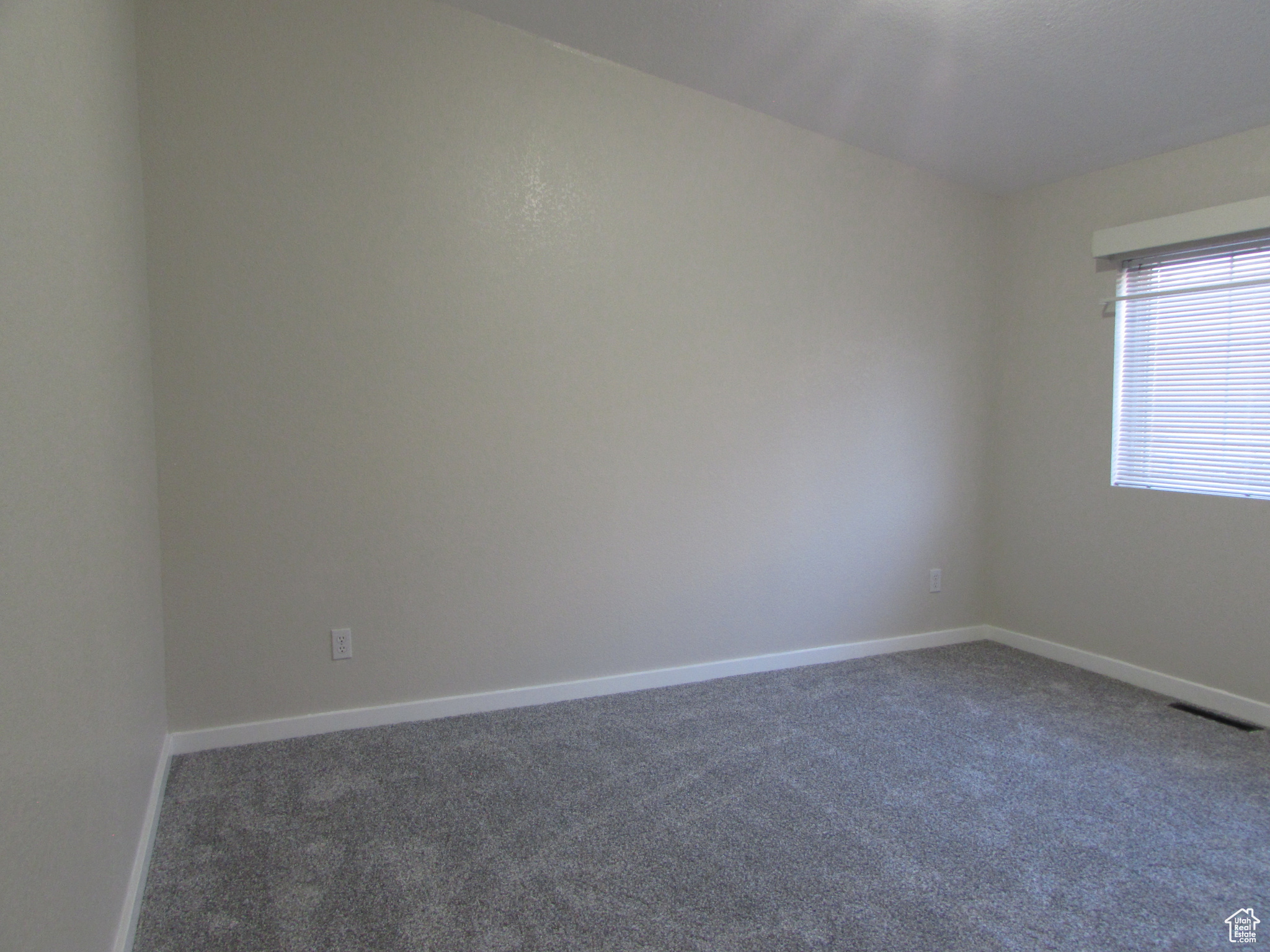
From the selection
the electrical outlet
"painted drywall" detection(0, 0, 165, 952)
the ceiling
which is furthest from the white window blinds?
"painted drywall" detection(0, 0, 165, 952)

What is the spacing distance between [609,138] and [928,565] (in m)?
2.62

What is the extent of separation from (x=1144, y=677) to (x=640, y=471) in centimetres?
244

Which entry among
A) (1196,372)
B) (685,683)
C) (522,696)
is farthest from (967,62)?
(522,696)

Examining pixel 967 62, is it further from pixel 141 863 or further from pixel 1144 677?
pixel 141 863

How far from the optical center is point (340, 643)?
105 inches

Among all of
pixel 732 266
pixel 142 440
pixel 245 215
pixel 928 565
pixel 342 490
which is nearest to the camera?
pixel 142 440

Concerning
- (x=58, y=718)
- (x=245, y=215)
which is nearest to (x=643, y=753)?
(x=58, y=718)

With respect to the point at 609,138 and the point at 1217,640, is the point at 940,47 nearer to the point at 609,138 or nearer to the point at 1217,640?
the point at 609,138

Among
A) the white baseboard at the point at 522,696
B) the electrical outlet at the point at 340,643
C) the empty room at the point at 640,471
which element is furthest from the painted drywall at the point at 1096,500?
the electrical outlet at the point at 340,643

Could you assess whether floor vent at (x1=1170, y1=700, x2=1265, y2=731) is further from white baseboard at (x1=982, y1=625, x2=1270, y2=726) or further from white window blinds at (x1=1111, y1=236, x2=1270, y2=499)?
white window blinds at (x1=1111, y1=236, x2=1270, y2=499)

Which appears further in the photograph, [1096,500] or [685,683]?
[1096,500]

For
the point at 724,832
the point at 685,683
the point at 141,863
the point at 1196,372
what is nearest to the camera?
the point at 141,863

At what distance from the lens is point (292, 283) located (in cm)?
253

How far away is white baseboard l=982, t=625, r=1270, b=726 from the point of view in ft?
9.53
